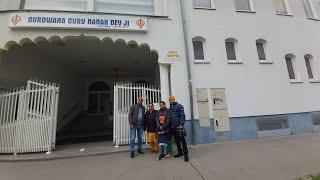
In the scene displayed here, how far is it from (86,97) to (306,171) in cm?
1547

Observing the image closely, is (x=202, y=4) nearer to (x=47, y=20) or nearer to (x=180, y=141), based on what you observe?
(x=47, y=20)

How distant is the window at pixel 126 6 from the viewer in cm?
975

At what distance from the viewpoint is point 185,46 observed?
9656 mm

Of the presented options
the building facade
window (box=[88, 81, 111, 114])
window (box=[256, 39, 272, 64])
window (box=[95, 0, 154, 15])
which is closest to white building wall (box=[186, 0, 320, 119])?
the building facade

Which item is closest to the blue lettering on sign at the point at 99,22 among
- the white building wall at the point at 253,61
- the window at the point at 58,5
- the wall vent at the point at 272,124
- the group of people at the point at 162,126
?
the window at the point at 58,5

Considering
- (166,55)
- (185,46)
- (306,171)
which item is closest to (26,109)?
(166,55)

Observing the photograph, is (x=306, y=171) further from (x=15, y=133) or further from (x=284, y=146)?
(x=15, y=133)

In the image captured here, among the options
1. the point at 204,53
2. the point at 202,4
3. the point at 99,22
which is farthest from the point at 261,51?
the point at 99,22

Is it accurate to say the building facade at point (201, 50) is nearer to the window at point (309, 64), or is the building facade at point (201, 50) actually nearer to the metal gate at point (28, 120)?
the window at point (309, 64)

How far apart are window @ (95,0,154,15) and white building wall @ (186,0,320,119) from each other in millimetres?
1844

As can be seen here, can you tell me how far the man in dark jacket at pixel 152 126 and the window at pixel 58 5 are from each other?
534 cm

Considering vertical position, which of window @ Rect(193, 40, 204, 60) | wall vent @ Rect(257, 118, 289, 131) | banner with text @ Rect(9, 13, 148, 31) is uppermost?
banner with text @ Rect(9, 13, 148, 31)

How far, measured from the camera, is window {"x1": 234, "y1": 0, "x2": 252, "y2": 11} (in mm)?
11547

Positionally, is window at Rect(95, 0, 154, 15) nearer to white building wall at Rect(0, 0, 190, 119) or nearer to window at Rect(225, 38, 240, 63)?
white building wall at Rect(0, 0, 190, 119)
